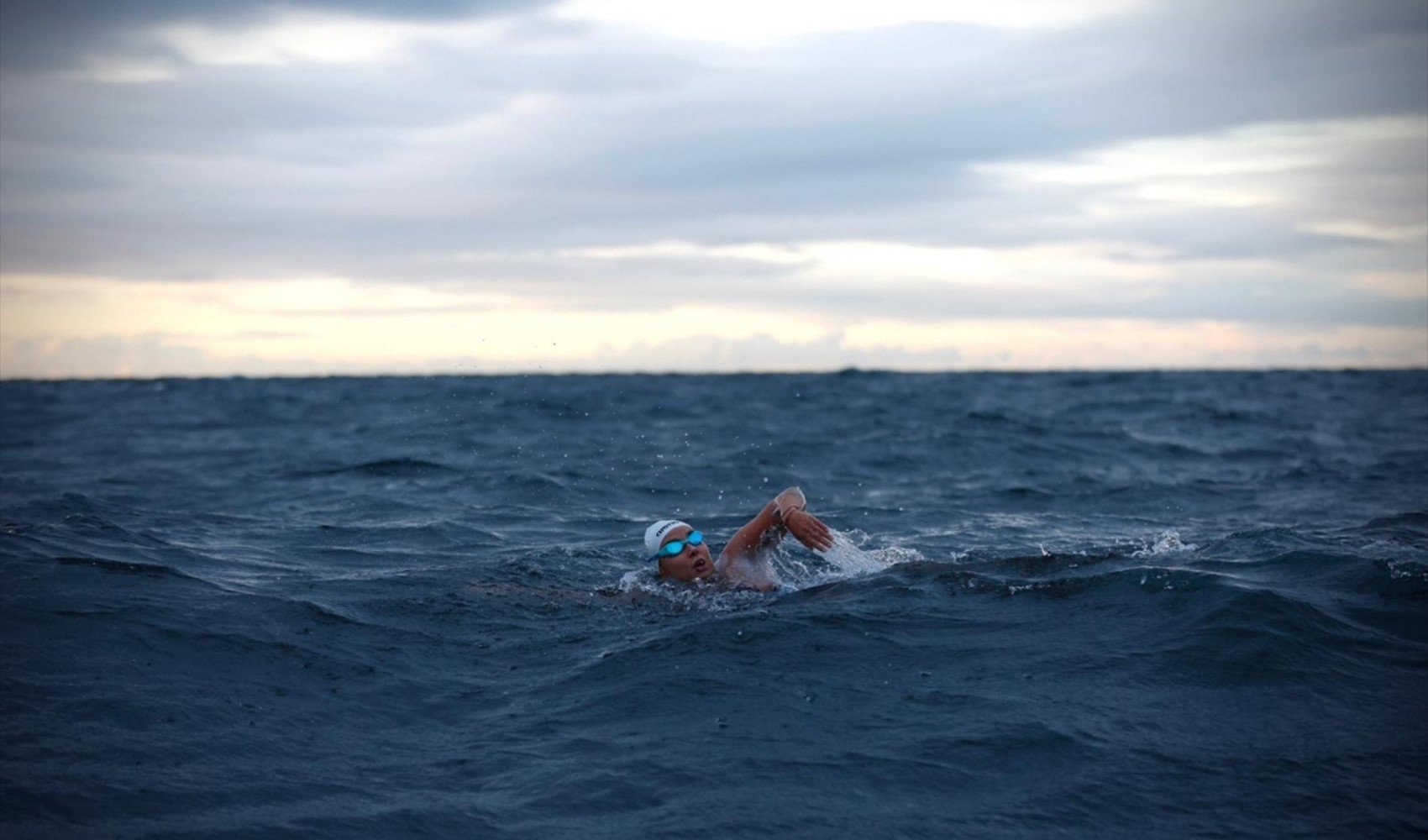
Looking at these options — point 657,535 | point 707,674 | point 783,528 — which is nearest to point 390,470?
point 657,535

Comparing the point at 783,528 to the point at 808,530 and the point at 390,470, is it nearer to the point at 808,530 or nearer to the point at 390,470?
the point at 808,530

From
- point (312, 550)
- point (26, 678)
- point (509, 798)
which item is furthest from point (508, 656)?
point (312, 550)

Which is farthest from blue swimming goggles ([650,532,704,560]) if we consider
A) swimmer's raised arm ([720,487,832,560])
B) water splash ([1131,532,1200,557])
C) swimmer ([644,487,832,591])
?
water splash ([1131,532,1200,557])

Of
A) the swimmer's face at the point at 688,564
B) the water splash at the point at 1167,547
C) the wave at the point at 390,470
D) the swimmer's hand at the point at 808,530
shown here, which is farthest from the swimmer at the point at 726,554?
the wave at the point at 390,470

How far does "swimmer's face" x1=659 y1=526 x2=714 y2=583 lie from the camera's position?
1012cm

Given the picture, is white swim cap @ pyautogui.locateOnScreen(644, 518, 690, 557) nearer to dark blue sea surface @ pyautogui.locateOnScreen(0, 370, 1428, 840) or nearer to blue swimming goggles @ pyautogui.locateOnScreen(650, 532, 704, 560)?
blue swimming goggles @ pyautogui.locateOnScreen(650, 532, 704, 560)

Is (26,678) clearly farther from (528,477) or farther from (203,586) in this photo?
(528,477)

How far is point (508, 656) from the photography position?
852 centimetres

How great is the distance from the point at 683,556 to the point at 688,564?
0.26ft

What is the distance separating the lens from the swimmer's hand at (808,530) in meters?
8.99

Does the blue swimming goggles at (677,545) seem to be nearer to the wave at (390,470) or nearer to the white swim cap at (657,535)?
the white swim cap at (657,535)

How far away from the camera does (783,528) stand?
10156 mm

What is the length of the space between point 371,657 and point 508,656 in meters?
0.98

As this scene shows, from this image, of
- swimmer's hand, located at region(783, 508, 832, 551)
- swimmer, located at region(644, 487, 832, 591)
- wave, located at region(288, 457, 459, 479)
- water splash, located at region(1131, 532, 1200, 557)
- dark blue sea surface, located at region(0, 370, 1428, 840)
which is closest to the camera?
dark blue sea surface, located at region(0, 370, 1428, 840)
